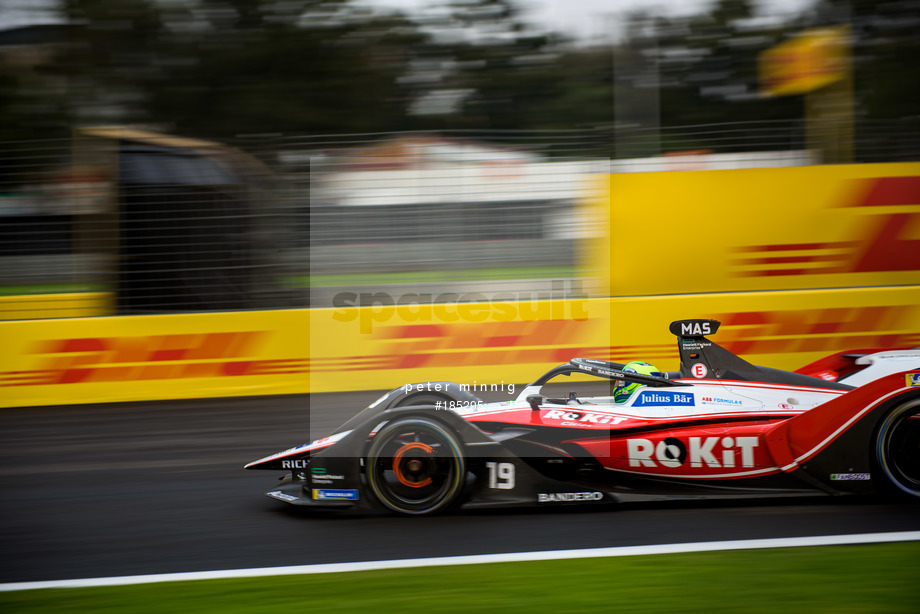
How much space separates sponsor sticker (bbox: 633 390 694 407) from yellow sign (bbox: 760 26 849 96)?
636 centimetres

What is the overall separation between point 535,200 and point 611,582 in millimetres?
5268

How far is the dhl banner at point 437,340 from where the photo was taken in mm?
7684

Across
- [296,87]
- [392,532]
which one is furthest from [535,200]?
[392,532]

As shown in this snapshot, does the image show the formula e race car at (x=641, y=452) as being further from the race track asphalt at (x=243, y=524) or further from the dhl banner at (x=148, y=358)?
the dhl banner at (x=148, y=358)

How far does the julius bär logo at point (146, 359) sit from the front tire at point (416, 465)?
3.93 m

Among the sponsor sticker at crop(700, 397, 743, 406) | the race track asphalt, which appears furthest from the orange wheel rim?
the sponsor sticker at crop(700, 397, 743, 406)

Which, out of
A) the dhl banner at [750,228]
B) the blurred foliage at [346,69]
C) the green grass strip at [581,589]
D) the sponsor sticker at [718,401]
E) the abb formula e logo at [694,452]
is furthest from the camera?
the blurred foliage at [346,69]

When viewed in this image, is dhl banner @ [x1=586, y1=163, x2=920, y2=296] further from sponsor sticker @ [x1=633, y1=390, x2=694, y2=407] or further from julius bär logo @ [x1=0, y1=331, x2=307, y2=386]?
sponsor sticker @ [x1=633, y1=390, x2=694, y2=407]

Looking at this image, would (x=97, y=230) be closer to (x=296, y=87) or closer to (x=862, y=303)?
(x=296, y=87)

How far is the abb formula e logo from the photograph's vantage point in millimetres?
4059

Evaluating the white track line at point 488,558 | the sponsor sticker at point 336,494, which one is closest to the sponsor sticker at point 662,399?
the white track line at point 488,558

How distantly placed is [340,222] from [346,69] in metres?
3.41

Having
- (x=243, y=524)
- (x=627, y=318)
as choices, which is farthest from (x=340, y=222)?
(x=243, y=524)

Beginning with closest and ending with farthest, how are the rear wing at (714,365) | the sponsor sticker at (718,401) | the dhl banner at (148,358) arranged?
1. the sponsor sticker at (718,401)
2. the rear wing at (714,365)
3. the dhl banner at (148,358)
